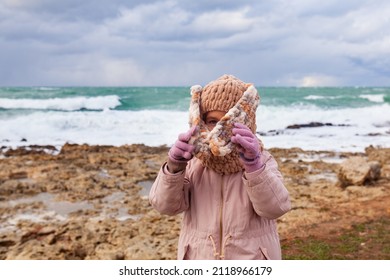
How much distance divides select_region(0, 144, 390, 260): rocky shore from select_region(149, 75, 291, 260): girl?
12.1ft

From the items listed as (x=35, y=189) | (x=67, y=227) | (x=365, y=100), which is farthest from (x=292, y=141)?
(x=365, y=100)

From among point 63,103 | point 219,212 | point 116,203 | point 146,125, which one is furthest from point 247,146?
point 63,103

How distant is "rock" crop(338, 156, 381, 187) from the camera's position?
31.2 feet

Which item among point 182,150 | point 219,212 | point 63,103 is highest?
point 182,150

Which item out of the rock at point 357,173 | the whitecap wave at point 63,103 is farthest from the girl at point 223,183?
the whitecap wave at point 63,103

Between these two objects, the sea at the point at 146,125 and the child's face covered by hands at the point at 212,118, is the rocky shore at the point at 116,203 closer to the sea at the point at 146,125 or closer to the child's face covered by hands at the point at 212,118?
the child's face covered by hands at the point at 212,118

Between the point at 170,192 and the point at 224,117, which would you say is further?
the point at 170,192

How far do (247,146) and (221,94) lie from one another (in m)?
0.33

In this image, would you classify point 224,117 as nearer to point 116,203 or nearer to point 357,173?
point 116,203

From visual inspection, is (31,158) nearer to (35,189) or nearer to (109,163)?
(109,163)

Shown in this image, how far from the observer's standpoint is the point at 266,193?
2277mm

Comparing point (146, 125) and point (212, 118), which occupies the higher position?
point (212, 118)
